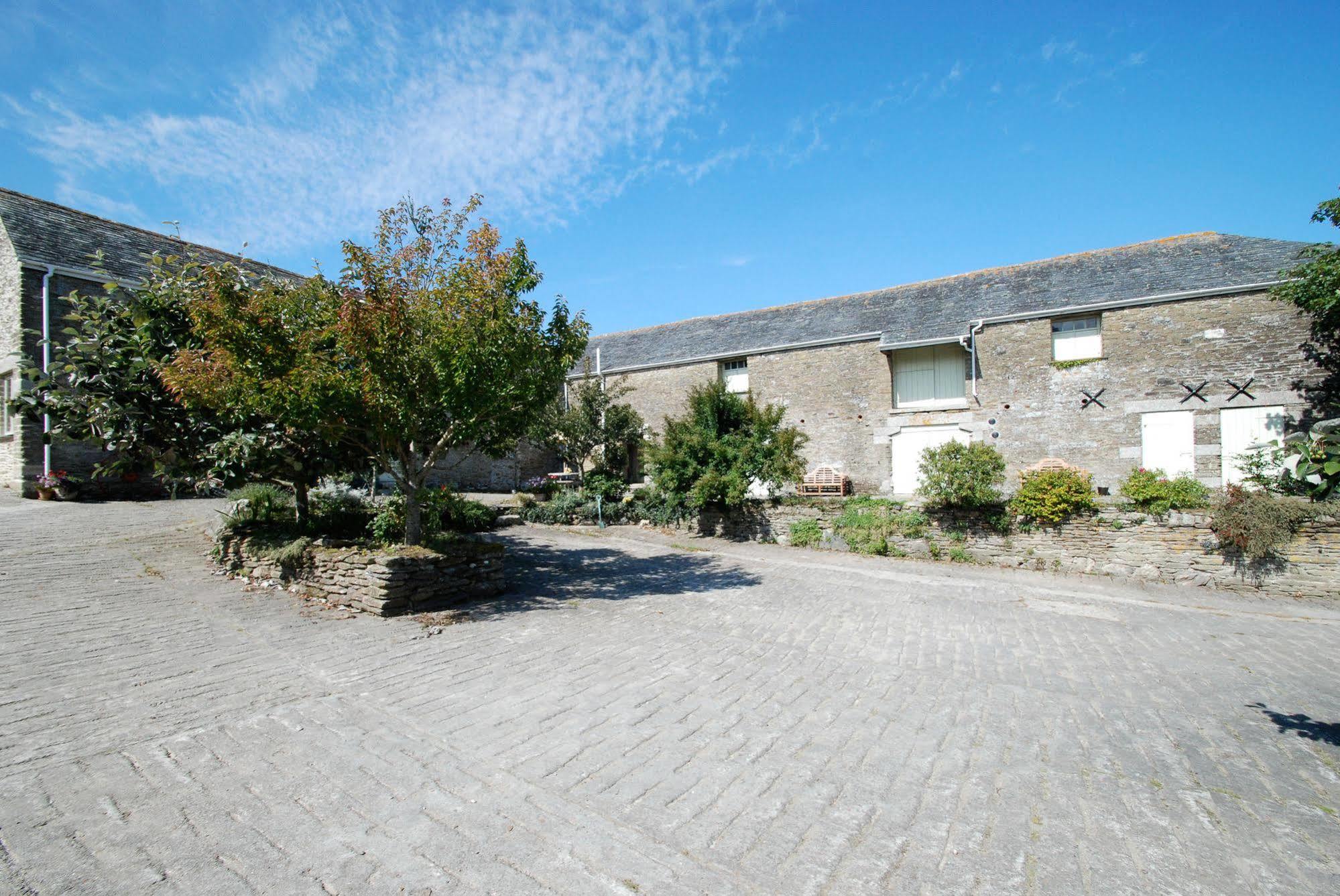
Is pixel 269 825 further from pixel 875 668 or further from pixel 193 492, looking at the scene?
pixel 193 492

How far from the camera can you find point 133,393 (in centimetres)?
791

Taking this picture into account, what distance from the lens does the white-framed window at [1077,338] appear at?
52.1ft

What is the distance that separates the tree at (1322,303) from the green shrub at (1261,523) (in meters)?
5.12

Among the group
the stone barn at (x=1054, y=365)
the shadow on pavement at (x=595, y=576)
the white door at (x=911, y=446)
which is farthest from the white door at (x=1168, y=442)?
the shadow on pavement at (x=595, y=576)

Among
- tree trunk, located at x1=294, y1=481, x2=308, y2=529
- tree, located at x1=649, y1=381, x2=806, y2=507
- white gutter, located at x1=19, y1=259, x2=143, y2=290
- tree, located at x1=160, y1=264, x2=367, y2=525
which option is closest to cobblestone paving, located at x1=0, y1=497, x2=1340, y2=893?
tree trunk, located at x1=294, y1=481, x2=308, y2=529

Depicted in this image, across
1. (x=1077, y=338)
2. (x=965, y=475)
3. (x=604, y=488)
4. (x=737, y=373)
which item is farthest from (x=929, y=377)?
(x=604, y=488)

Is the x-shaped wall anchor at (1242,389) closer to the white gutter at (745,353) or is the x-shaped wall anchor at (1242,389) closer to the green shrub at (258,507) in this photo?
the white gutter at (745,353)

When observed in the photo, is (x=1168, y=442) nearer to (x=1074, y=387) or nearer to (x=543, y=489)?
(x=1074, y=387)

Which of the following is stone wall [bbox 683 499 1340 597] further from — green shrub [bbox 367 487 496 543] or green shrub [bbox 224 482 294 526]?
green shrub [bbox 224 482 294 526]

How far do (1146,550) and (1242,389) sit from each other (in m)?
6.98

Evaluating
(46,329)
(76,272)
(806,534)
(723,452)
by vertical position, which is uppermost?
(76,272)

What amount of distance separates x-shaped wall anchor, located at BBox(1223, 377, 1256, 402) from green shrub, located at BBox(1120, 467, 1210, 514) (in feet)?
17.6

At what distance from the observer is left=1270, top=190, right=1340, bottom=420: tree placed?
11.5 m

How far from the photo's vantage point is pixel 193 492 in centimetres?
1473
